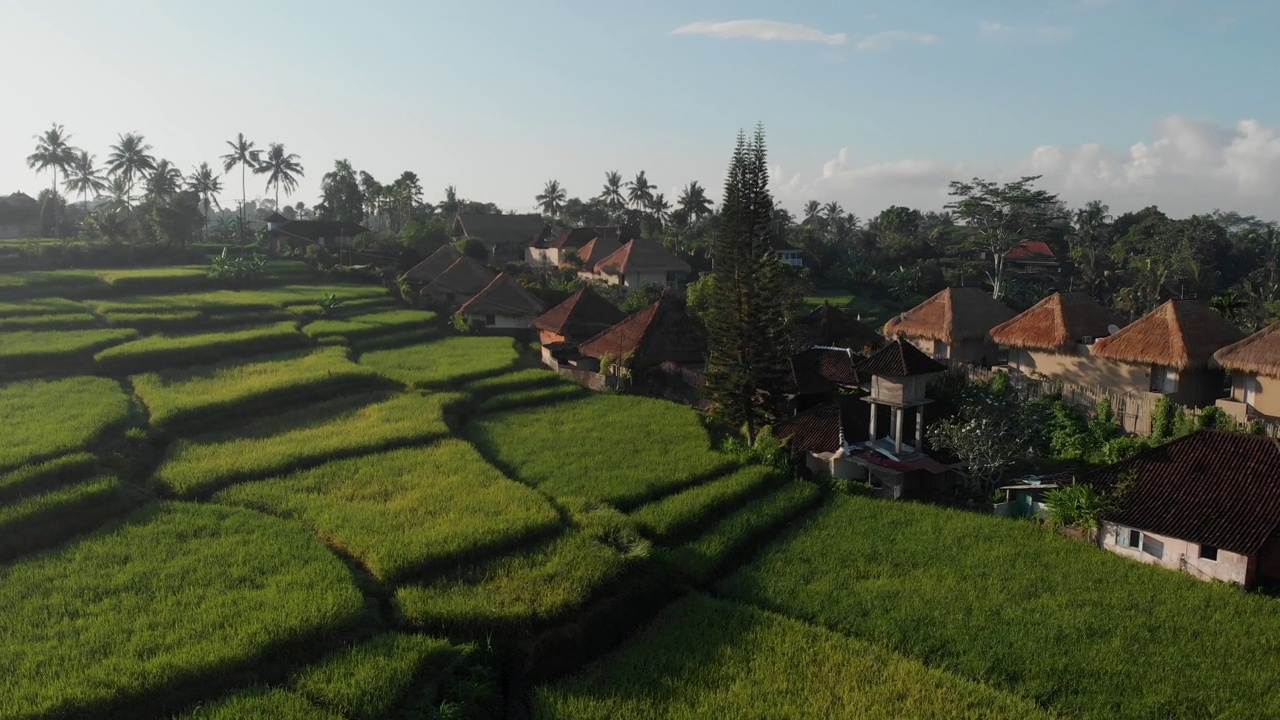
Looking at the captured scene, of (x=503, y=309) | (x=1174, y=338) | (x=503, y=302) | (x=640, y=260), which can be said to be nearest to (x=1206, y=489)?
(x=1174, y=338)

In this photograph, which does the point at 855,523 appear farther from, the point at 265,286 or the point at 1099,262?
the point at 1099,262

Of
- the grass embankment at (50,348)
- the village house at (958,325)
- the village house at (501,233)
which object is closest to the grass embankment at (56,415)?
the grass embankment at (50,348)

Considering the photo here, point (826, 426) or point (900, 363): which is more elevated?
point (900, 363)

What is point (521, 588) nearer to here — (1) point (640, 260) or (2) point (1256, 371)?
(2) point (1256, 371)

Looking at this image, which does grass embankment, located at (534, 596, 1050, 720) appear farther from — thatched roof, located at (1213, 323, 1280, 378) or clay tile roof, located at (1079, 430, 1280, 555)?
thatched roof, located at (1213, 323, 1280, 378)

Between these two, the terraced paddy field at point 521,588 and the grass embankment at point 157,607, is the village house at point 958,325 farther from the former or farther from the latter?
the grass embankment at point 157,607
